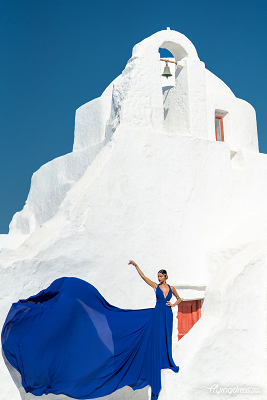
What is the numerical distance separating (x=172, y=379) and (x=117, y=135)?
4192 mm

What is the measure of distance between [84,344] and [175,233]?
3296 mm

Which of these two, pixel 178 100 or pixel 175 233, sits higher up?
pixel 178 100

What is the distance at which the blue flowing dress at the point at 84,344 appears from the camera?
5148 mm

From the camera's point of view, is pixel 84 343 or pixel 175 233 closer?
pixel 84 343

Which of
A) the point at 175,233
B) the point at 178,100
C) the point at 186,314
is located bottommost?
the point at 186,314

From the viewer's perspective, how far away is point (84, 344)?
5.35m

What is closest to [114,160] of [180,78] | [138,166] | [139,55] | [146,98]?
[138,166]

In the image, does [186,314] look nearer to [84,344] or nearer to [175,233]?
[175,233]

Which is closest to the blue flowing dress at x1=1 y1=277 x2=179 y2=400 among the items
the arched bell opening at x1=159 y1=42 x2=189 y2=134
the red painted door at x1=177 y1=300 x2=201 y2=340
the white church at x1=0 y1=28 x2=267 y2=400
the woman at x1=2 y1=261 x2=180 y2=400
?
the woman at x1=2 y1=261 x2=180 y2=400

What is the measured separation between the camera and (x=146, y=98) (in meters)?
8.29

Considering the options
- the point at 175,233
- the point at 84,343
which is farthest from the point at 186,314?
the point at 84,343

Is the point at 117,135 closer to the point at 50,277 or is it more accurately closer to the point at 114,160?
the point at 114,160

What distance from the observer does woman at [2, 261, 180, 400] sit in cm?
515

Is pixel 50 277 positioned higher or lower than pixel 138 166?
lower
